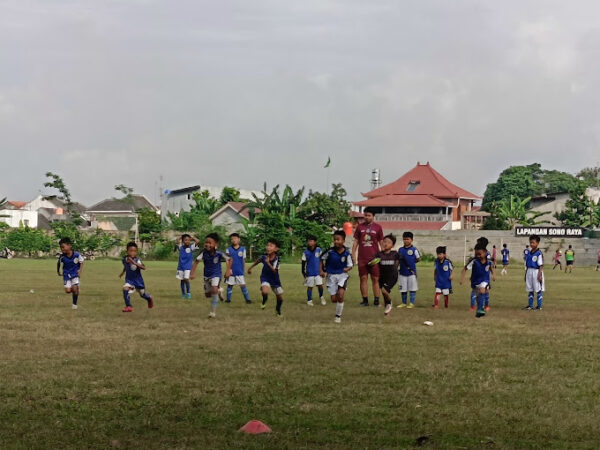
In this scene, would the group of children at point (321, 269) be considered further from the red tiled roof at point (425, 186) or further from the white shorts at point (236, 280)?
the red tiled roof at point (425, 186)

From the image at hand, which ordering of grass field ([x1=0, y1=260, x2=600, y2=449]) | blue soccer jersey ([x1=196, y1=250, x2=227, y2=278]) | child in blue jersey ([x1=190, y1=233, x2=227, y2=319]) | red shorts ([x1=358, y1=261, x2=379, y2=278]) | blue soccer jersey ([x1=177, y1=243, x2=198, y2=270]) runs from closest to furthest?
grass field ([x1=0, y1=260, x2=600, y2=449]), child in blue jersey ([x1=190, y1=233, x2=227, y2=319]), blue soccer jersey ([x1=196, y1=250, x2=227, y2=278]), red shorts ([x1=358, y1=261, x2=379, y2=278]), blue soccer jersey ([x1=177, y1=243, x2=198, y2=270])

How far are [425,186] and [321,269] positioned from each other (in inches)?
2894

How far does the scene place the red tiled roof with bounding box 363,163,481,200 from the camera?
90188mm

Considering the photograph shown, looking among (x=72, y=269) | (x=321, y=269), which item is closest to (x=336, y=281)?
(x=321, y=269)

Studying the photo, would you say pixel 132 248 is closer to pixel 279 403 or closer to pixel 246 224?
pixel 279 403

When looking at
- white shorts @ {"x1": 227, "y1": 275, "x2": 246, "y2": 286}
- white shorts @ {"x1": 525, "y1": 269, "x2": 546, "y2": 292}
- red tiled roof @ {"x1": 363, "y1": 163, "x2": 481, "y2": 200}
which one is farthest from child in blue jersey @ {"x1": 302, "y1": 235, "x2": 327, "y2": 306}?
red tiled roof @ {"x1": 363, "y1": 163, "x2": 481, "y2": 200}

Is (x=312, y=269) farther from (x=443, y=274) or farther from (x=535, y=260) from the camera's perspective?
(x=535, y=260)

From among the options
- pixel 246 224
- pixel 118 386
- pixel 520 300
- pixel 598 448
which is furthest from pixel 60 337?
pixel 246 224

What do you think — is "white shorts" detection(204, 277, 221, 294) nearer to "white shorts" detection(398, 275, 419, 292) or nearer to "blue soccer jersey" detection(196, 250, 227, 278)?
"blue soccer jersey" detection(196, 250, 227, 278)

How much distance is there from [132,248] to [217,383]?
32.3 ft

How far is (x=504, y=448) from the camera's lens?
24.0ft

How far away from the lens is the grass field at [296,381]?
778 cm

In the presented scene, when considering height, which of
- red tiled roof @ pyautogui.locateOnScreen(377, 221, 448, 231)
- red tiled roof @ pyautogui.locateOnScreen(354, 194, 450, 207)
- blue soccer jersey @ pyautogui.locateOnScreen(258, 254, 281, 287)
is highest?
red tiled roof @ pyautogui.locateOnScreen(354, 194, 450, 207)

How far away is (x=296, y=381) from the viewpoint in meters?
10.2
